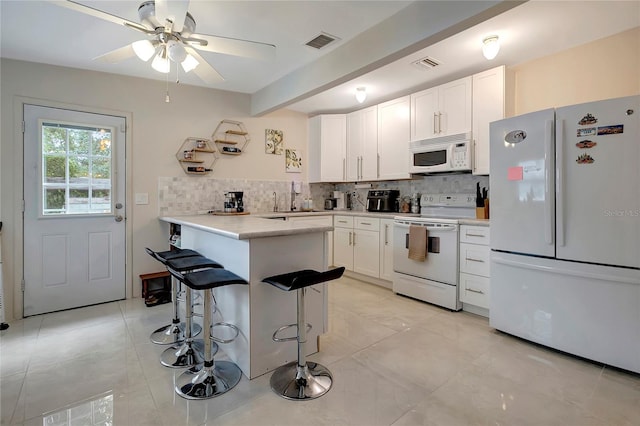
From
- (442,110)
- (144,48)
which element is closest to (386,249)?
(442,110)

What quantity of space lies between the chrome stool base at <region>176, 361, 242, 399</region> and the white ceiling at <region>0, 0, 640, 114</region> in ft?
8.22

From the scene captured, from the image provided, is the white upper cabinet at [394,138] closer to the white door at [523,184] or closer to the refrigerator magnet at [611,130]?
the white door at [523,184]

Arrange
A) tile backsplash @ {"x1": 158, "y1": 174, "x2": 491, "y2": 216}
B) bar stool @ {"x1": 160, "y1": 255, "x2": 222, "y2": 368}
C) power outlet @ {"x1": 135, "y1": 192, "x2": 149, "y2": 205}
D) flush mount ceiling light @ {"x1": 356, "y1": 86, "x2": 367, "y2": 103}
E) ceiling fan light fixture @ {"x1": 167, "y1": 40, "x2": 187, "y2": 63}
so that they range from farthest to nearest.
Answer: flush mount ceiling light @ {"x1": 356, "y1": 86, "x2": 367, "y2": 103}, tile backsplash @ {"x1": 158, "y1": 174, "x2": 491, "y2": 216}, power outlet @ {"x1": 135, "y1": 192, "x2": 149, "y2": 205}, bar stool @ {"x1": 160, "y1": 255, "x2": 222, "y2": 368}, ceiling fan light fixture @ {"x1": 167, "y1": 40, "x2": 187, "y2": 63}

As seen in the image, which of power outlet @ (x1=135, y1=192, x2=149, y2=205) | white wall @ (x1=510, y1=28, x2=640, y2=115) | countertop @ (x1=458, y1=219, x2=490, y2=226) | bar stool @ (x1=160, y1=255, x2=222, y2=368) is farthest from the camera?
power outlet @ (x1=135, y1=192, x2=149, y2=205)

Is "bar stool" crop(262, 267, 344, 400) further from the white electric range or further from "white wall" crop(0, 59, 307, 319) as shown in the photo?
"white wall" crop(0, 59, 307, 319)

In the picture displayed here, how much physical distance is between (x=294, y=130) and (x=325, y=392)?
386 centimetres

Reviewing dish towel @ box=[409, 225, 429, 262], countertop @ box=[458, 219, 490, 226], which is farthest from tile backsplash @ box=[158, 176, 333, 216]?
countertop @ box=[458, 219, 490, 226]

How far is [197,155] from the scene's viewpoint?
3967 millimetres

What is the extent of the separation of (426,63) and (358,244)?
90.5 inches

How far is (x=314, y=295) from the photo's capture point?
2.33 meters

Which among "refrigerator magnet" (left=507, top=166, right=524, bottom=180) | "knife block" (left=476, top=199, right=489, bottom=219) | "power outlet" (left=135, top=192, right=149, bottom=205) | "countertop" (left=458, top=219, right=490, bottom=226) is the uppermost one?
"refrigerator magnet" (left=507, top=166, right=524, bottom=180)

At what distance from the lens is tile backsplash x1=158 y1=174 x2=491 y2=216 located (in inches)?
149

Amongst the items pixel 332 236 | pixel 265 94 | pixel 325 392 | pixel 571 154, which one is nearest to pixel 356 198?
pixel 332 236

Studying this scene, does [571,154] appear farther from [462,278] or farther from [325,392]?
[325,392]
